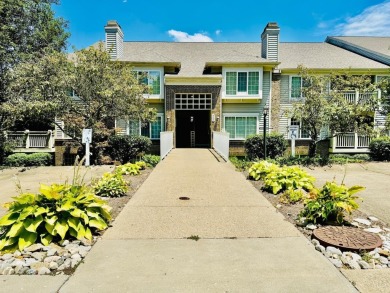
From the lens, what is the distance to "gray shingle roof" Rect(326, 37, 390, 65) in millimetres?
21631

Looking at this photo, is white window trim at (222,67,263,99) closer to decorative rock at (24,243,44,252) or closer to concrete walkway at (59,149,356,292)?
concrete walkway at (59,149,356,292)

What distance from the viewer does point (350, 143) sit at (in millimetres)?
18547

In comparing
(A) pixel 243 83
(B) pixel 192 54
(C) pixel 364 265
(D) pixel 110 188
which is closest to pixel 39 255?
(D) pixel 110 188

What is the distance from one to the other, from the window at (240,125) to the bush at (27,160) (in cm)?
1124

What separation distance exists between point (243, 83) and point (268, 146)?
Result: 5858 millimetres

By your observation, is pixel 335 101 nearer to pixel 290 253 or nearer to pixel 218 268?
pixel 290 253

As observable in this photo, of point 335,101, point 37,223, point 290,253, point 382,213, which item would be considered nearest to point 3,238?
point 37,223

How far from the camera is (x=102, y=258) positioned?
3848 mm

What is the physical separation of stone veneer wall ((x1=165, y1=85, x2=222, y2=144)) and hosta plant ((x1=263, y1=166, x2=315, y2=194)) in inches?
456

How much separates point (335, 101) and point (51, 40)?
19631 millimetres

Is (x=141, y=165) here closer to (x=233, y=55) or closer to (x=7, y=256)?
(x=7, y=256)

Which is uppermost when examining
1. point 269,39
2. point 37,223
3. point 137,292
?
point 269,39

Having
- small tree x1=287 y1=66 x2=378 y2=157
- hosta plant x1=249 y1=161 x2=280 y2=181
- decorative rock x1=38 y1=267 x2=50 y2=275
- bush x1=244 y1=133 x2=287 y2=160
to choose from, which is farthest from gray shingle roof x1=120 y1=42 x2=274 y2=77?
decorative rock x1=38 y1=267 x2=50 y2=275

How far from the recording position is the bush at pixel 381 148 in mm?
15812
